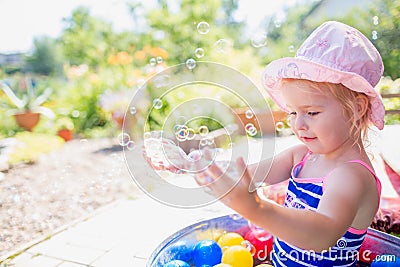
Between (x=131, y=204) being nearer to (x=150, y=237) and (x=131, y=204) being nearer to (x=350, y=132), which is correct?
(x=150, y=237)

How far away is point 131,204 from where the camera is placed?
3.05 meters

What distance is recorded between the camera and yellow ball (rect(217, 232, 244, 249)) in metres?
1.68

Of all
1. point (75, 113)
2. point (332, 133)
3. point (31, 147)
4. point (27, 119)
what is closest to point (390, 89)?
point (332, 133)

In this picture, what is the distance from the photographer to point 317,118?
996mm

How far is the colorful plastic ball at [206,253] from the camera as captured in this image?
158cm

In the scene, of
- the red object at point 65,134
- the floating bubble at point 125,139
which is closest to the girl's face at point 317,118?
the floating bubble at point 125,139

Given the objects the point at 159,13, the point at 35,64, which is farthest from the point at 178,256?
the point at 35,64

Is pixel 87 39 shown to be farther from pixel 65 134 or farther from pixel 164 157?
pixel 164 157

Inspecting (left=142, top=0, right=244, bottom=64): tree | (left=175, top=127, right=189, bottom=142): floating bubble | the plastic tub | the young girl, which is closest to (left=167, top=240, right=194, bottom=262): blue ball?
the plastic tub

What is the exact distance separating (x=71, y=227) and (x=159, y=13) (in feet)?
24.2

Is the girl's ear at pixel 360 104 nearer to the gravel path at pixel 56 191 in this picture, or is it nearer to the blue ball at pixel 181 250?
the blue ball at pixel 181 250

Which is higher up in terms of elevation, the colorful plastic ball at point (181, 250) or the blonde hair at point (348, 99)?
the blonde hair at point (348, 99)

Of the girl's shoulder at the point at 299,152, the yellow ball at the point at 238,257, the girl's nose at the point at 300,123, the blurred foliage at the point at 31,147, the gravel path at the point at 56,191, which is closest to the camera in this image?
the girl's nose at the point at 300,123

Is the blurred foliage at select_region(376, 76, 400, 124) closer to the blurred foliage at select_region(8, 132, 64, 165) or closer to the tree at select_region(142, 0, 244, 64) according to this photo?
the blurred foliage at select_region(8, 132, 64, 165)
